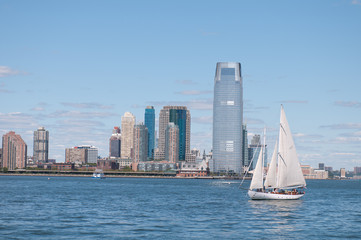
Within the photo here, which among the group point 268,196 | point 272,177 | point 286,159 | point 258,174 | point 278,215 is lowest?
point 278,215

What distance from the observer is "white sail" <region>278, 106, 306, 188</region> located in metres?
122

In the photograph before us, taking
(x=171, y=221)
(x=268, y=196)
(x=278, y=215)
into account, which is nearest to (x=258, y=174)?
(x=268, y=196)

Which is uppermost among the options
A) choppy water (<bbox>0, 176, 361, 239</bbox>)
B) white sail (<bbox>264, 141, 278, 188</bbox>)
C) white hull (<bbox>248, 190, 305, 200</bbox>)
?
white sail (<bbox>264, 141, 278, 188</bbox>)

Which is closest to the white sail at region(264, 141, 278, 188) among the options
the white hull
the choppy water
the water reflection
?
the white hull

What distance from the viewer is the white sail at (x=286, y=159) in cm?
12188

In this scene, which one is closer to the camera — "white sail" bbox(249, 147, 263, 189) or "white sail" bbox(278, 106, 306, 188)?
"white sail" bbox(249, 147, 263, 189)

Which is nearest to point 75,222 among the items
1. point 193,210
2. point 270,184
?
point 193,210

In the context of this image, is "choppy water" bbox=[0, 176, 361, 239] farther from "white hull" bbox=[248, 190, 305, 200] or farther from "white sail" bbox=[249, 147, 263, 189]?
"white sail" bbox=[249, 147, 263, 189]

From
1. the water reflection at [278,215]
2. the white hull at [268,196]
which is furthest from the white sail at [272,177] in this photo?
the water reflection at [278,215]

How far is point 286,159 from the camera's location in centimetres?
12206

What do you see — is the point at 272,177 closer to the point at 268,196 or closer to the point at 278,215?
the point at 268,196

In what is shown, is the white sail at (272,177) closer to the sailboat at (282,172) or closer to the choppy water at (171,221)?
the sailboat at (282,172)

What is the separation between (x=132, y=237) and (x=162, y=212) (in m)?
28.7

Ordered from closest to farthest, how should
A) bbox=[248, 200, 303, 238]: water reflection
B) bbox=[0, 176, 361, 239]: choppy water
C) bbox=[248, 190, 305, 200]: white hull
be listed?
1. bbox=[0, 176, 361, 239]: choppy water
2. bbox=[248, 200, 303, 238]: water reflection
3. bbox=[248, 190, 305, 200]: white hull
